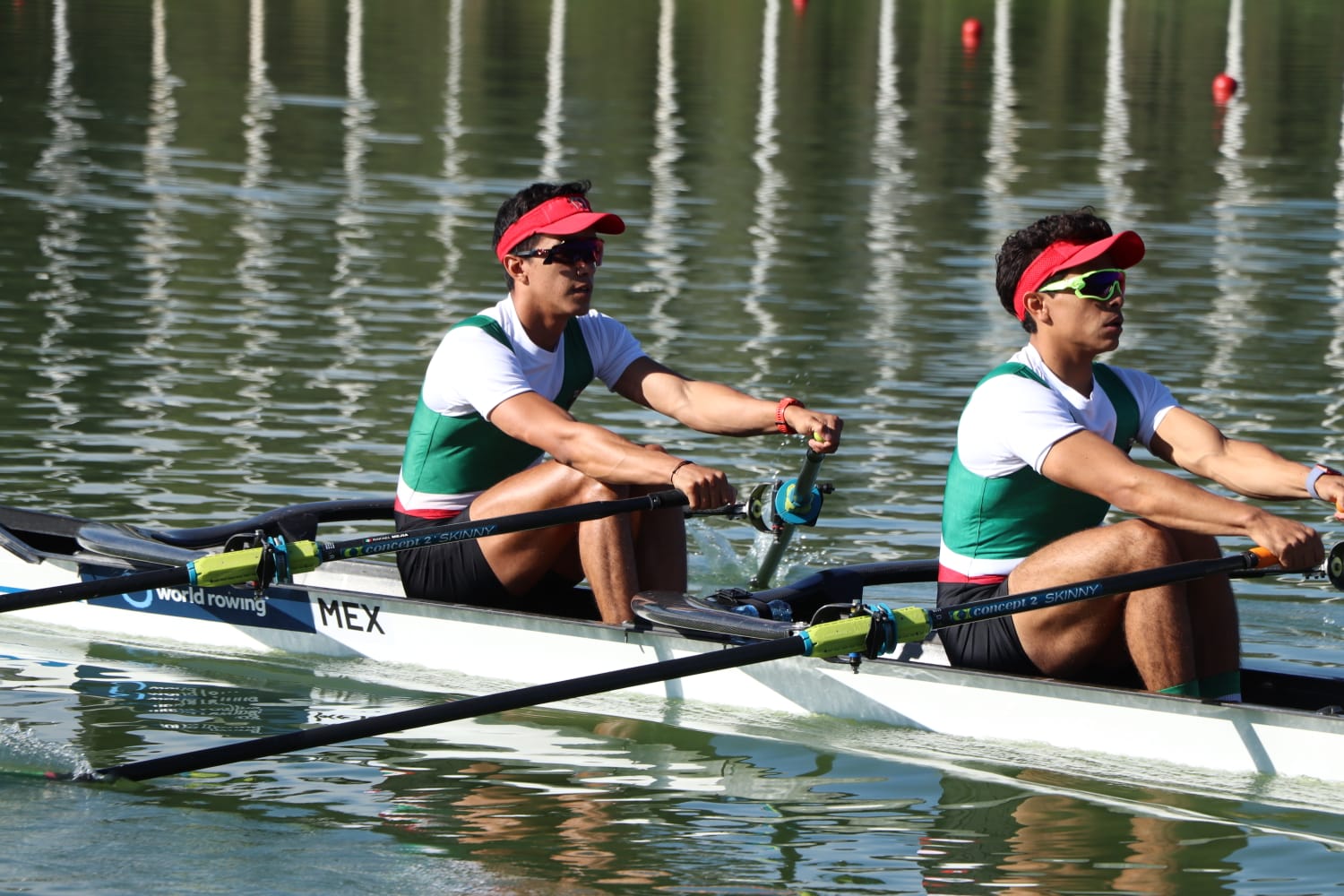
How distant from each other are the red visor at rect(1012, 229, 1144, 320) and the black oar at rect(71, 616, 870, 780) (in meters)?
1.17

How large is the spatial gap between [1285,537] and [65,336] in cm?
999

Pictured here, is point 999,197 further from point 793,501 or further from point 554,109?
point 793,501

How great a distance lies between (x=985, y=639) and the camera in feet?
22.4

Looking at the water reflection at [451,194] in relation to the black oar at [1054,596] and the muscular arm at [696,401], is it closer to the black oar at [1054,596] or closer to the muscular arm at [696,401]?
the muscular arm at [696,401]

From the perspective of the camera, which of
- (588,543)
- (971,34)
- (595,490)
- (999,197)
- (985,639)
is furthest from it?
(971,34)

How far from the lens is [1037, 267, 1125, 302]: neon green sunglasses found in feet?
21.1

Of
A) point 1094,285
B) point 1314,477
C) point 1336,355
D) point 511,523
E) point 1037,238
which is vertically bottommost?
point 1336,355

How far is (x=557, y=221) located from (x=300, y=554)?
150cm

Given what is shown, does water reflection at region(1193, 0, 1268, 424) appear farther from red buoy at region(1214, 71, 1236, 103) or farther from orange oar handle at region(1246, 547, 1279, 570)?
orange oar handle at region(1246, 547, 1279, 570)

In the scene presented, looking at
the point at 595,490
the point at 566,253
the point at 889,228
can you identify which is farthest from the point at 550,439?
the point at 889,228

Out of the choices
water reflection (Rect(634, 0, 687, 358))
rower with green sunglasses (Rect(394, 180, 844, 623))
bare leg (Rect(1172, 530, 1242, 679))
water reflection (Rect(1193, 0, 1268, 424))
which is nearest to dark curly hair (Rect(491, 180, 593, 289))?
rower with green sunglasses (Rect(394, 180, 844, 623))

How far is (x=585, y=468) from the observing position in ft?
23.5

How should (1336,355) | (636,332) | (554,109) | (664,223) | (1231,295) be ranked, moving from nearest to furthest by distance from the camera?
(636,332), (1336,355), (1231,295), (664,223), (554,109)

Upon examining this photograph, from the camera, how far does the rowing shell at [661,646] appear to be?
647 centimetres
